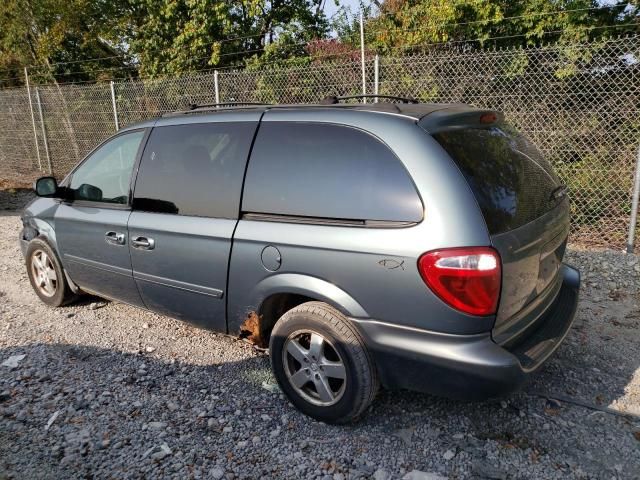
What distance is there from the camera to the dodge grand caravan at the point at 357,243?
2.33 m

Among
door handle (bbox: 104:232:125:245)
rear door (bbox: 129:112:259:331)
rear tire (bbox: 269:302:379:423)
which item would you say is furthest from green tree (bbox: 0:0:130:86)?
rear tire (bbox: 269:302:379:423)

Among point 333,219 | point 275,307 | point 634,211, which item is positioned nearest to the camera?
point 333,219

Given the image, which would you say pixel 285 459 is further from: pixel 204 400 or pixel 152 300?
pixel 152 300

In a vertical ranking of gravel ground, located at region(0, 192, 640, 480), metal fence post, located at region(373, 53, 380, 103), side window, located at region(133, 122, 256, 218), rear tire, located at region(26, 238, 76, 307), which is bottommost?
gravel ground, located at region(0, 192, 640, 480)

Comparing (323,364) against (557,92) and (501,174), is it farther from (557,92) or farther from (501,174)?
(557,92)

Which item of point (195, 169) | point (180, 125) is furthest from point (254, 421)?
point (180, 125)

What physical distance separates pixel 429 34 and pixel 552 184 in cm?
662

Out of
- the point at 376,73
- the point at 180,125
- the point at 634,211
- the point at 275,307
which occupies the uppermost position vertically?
the point at 376,73

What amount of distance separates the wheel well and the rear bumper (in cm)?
54

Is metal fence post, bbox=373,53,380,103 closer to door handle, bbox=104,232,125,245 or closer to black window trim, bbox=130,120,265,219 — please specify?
black window trim, bbox=130,120,265,219

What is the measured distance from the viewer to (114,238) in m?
3.72

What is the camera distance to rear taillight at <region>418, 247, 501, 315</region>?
2260 millimetres

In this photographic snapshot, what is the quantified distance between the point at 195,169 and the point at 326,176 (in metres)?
1.08

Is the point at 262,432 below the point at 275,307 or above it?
below
